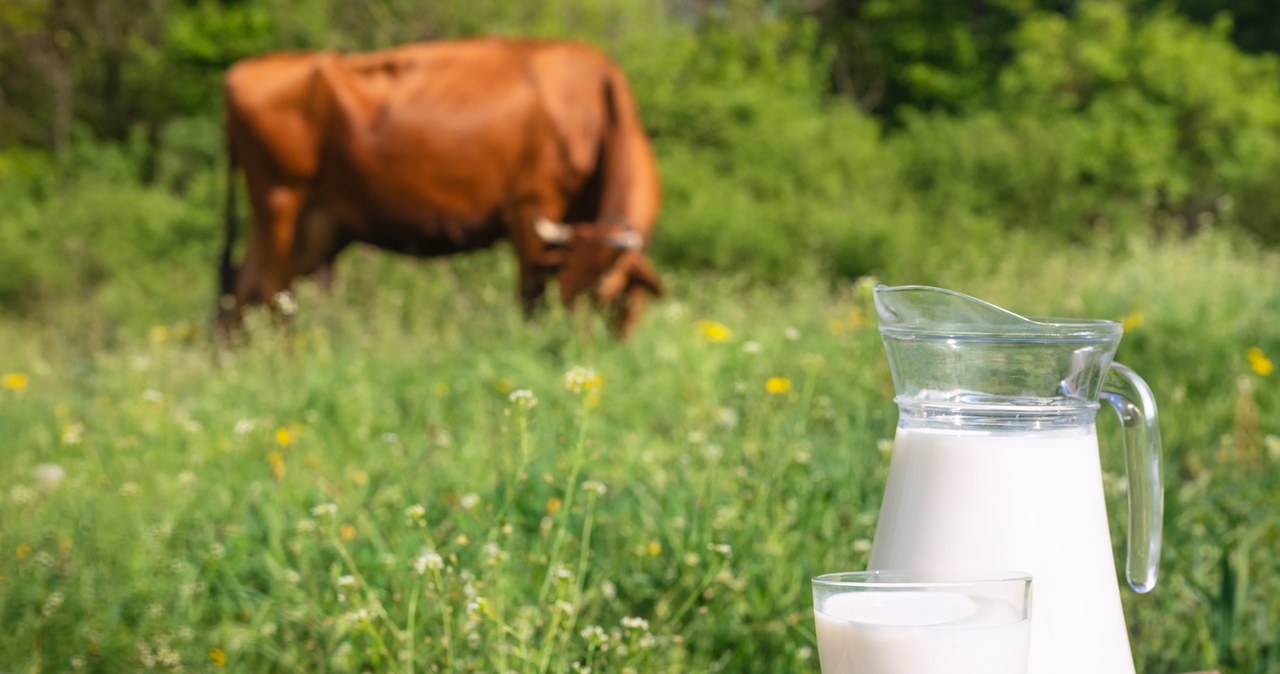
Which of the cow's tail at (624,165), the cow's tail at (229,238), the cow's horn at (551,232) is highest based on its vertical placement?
the cow's tail at (624,165)

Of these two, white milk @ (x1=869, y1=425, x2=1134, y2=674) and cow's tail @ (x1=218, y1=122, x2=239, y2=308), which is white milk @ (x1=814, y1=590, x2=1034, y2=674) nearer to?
white milk @ (x1=869, y1=425, x2=1134, y2=674)

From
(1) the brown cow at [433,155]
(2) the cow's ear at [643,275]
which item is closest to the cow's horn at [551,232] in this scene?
(1) the brown cow at [433,155]

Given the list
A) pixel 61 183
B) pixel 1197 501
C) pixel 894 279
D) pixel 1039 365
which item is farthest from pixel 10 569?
pixel 61 183

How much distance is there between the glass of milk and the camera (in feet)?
3.88

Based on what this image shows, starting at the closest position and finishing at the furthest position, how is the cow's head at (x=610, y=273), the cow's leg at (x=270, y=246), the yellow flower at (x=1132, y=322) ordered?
1. the yellow flower at (x=1132, y=322)
2. the cow's head at (x=610, y=273)
3. the cow's leg at (x=270, y=246)

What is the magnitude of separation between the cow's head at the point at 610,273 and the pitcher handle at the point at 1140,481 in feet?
18.1

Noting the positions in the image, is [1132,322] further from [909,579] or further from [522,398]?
[909,579]

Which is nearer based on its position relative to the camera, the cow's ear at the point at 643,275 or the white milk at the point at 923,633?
the white milk at the point at 923,633

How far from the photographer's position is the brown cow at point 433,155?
314 inches

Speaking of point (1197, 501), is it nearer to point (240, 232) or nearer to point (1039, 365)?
point (1039, 365)

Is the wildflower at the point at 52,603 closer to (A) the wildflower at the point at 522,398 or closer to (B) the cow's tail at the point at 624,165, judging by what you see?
(A) the wildflower at the point at 522,398

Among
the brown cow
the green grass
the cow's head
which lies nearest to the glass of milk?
the green grass

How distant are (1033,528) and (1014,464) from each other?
0.06m

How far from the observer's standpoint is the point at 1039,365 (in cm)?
133
